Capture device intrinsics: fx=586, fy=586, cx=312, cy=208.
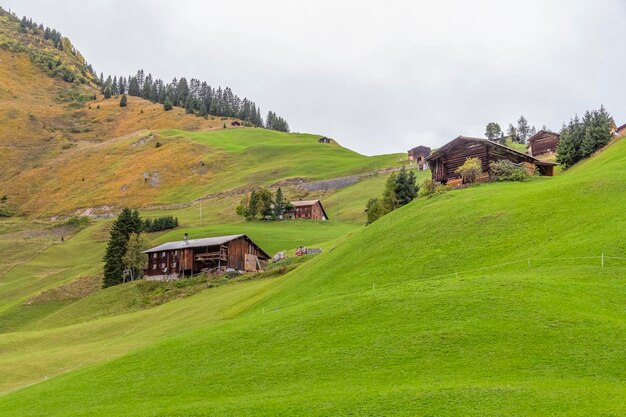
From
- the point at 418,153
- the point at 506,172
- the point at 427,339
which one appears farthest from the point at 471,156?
the point at 418,153

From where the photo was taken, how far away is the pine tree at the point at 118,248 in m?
84.3

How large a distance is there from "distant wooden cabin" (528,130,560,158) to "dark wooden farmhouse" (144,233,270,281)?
218ft

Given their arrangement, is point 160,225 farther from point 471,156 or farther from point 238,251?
point 471,156

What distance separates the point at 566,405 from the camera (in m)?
17.3

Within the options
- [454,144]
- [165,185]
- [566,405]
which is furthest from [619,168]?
[165,185]

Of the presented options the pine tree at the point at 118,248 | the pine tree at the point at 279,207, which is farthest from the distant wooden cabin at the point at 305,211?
the pine tree at the point at 118,248

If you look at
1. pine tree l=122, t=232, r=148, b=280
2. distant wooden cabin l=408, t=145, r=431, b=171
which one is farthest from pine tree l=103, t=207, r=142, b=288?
distant wooden cabin l=408, t=145, r=431, b=171

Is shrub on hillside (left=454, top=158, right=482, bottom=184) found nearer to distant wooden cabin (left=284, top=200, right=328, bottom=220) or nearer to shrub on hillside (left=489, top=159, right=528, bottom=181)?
shrub on hillside (left=489, top=159, right=528, bottom=181)

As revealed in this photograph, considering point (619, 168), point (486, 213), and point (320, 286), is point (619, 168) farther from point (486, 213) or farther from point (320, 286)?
point (320, 286)

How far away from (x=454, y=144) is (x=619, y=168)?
2525 cm

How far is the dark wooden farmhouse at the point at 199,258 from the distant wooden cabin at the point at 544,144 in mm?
66410

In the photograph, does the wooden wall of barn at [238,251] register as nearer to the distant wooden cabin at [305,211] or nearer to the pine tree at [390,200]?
the pine tree at [390,200]

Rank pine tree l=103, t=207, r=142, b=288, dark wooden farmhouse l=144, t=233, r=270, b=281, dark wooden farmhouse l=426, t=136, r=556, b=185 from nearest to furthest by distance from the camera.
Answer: dark wooden farmhouse l=426, t=136, r=556, b=185
dark wooden farmhouse l=144, t=233, r=270, b=281
pine tree l=103, t=207, r=142, b=288

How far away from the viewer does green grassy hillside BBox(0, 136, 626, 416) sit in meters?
19.7
